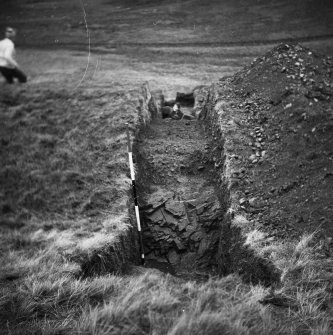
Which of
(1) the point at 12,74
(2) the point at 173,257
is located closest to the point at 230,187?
(2) the point at 173,257

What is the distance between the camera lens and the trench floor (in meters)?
9.23

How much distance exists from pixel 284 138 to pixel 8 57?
29.3ft

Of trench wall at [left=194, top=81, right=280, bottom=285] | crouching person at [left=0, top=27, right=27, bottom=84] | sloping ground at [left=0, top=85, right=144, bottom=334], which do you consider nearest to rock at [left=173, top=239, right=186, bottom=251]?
trench wall at [left=194, top=81, right=280, bottom=285]

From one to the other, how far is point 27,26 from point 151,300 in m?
11.9

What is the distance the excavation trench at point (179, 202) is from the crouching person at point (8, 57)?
193 inches

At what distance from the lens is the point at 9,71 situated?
40.9ft

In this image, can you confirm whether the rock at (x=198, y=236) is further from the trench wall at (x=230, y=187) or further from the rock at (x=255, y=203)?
the rock at (x=255, y=203)

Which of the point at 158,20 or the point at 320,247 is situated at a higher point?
the point at 158,20

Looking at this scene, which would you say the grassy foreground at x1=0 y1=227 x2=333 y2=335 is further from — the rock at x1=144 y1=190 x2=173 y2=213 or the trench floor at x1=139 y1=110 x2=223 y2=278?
the rock at x1=144 y1=190 x2=173 y2=213

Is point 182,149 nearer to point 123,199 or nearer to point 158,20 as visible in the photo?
point 123,199

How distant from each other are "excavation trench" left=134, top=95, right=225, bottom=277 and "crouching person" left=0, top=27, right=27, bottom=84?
490 centimetres

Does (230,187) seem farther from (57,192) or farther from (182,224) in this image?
(57,192)

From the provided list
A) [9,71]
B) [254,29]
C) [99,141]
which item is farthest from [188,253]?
[254,29]

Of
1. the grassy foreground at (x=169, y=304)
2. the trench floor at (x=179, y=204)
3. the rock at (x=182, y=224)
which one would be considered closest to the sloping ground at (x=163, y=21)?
the trench floor at (x=179, y=204)
